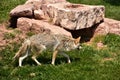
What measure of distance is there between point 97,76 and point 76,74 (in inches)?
23.6

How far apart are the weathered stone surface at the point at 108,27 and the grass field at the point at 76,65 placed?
19.6 inches

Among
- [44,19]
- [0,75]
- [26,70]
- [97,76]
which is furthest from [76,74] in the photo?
[44,19]

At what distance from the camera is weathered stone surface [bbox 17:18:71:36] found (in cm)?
1424

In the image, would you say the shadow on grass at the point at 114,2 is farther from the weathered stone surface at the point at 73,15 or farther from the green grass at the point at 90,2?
the weathered stone surface at the point at 73,15

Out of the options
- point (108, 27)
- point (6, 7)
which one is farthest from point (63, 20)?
point (6, 7)

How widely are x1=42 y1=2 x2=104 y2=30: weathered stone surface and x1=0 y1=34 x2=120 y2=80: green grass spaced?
3.99 ft

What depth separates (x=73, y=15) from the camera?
1452 cm

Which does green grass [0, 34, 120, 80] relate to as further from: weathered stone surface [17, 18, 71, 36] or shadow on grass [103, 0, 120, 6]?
shadow on grass [103, 0, 120, 6]

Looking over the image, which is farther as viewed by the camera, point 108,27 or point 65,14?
point 108,27

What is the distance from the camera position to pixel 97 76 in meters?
Result: 11.2

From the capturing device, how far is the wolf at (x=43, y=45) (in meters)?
11.8

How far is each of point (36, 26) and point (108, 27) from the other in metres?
3.07

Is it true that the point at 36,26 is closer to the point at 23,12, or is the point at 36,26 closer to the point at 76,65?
the point at 23,12

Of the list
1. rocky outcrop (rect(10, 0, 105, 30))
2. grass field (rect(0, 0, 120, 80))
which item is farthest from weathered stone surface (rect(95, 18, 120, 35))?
grass field (rect(0, 0, 120, 80))
